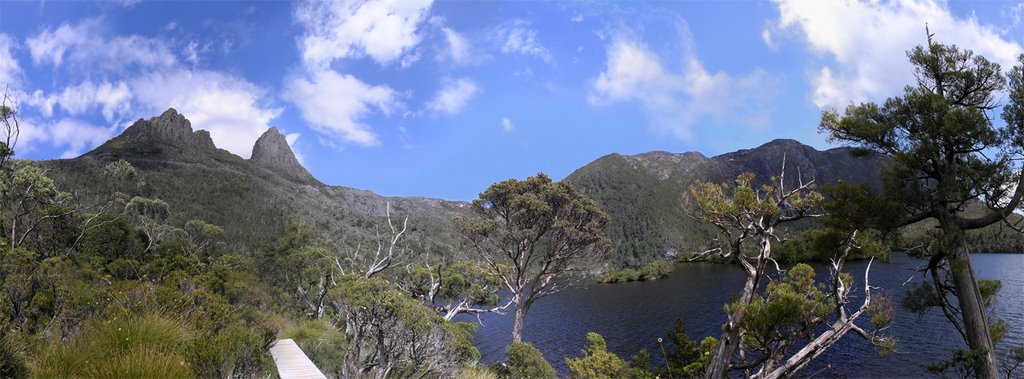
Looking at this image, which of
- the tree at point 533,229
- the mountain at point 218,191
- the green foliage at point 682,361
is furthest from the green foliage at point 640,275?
the green foliage at point 682,361

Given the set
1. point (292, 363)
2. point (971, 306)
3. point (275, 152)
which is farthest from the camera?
point (275, 152)

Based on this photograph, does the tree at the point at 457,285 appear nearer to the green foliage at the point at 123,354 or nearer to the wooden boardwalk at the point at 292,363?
the wooden boardwalk at the point at 292,363

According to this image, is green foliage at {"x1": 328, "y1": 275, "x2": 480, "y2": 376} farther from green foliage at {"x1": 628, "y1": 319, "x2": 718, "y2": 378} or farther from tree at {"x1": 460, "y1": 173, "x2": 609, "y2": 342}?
tree at {"x1": 460, "y1": 173, "x2": 609, "y2": 342}

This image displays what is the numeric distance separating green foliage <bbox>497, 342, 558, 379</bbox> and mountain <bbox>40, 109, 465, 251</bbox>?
876 inches

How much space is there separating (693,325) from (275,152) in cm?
13245

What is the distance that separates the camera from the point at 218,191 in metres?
71.0

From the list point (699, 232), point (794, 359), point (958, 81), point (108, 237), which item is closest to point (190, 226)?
point (108, 237)

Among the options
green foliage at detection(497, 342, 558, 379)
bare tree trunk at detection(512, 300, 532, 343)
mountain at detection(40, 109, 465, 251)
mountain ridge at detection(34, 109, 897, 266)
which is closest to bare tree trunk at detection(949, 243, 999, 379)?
mountain ridge at detection(34, 109, 897, 266)

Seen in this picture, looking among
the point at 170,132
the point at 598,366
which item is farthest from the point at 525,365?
the point at 170,132

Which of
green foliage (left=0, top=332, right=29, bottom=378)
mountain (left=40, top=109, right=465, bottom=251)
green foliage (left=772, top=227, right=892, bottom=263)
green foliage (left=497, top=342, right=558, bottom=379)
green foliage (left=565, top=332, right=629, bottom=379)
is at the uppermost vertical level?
mountain (left=40, top=109, right=465, bottom=251)

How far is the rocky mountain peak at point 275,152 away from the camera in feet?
452

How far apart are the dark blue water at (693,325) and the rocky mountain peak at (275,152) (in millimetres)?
102285

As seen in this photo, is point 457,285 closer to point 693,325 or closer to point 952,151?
point 952,151

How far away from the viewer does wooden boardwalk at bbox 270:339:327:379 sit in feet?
33.2
